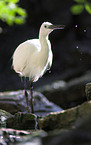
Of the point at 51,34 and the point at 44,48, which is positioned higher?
the point at 51,34

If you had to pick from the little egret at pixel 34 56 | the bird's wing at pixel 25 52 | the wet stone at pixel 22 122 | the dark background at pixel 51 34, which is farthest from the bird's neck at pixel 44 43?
the dark background at pixel 51 34

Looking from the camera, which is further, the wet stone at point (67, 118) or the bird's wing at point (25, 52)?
the bird's wing at point (25, 52)

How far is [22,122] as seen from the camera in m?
2.33

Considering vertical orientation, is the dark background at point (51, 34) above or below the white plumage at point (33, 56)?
above

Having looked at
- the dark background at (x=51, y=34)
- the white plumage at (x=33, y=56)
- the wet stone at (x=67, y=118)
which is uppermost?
the dark background at (x=51, y=34)

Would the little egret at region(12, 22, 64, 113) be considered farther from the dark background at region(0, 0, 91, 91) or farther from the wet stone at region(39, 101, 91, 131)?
the dark background at region(0, 0, 91, 91)

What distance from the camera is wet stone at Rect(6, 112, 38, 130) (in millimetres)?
2334

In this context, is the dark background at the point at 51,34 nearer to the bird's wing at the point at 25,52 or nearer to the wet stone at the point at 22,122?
the bird's wing at the point at 25,52

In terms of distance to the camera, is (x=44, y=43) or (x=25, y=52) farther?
(x=25, y=52)

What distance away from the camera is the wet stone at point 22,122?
2334 mm

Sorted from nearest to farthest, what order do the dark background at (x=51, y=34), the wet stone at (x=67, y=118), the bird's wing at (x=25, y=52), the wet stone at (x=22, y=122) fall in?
the wet stone at (x=67, y=118) → the wet stone at (x=22, y=122) → the bird's wing at (x=25, y=52) → the dark background at (x=51, y=34)

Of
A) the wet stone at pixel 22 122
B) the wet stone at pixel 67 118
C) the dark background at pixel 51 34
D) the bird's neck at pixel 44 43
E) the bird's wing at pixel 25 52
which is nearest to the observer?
the wet stone at pixel 67 118

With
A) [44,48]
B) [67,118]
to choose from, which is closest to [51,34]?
[44,48]

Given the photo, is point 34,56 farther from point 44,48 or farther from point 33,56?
point 44,48
